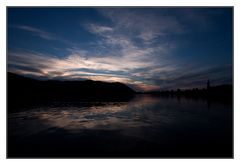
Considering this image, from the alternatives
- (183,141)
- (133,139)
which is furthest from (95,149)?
(183,141)

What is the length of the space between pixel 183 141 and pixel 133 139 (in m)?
1.69

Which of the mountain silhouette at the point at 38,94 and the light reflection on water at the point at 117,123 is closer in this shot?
the light reflection on water at the point at 117,123

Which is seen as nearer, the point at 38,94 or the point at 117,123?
the point at 117,123

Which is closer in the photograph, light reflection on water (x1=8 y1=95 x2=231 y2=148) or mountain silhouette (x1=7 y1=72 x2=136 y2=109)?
light reflection on water (x1=8 y1=95 x2=231 y2=148)

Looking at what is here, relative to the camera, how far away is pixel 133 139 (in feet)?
14.1
